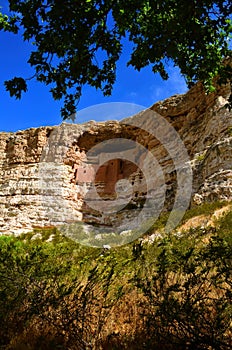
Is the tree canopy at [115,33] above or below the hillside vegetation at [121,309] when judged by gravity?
above

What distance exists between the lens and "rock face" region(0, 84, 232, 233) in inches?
656

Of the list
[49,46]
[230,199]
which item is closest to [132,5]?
[49,46]

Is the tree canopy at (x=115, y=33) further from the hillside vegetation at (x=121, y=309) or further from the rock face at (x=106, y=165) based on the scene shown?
the rock face at (x=106, y=165)

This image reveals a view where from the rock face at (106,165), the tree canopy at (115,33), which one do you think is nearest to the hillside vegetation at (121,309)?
the tree canopy at (115,33)

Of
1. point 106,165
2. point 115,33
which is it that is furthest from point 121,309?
point 106,165

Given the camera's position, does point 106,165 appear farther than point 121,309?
Yes

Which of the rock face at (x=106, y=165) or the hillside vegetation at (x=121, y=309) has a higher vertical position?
the rock face at (x=106, y=165)

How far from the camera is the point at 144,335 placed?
9.57 feet

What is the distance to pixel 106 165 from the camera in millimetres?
23500

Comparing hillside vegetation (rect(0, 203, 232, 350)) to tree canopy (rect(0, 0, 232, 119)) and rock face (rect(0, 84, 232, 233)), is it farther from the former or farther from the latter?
rock face (rect(0, 84, 232, 233))

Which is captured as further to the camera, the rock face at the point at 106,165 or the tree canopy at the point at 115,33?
the rock face at the point at 106,165

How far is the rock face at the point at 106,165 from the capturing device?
1666 cm

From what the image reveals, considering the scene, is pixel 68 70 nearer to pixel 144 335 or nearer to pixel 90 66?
pixel 90 66

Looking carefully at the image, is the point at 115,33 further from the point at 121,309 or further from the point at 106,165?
the point at 106,165
